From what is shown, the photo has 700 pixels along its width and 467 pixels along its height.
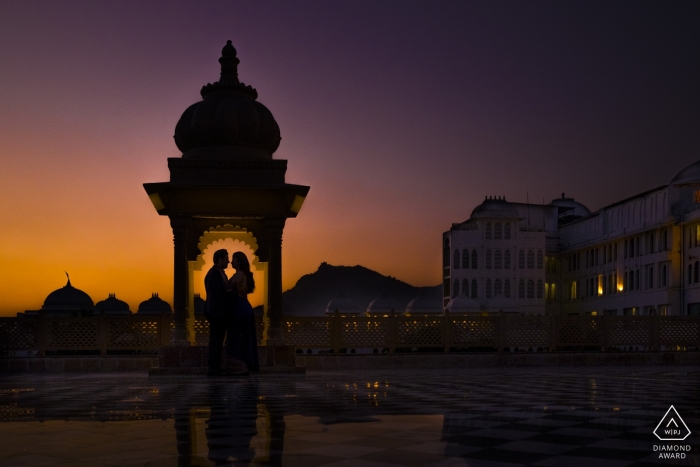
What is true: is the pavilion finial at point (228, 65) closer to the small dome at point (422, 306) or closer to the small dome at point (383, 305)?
the small dome at point (383, 305)

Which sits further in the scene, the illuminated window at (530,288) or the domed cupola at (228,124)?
the illuminated window at (530,288)

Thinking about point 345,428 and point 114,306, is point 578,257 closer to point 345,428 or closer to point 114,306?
point 114,306

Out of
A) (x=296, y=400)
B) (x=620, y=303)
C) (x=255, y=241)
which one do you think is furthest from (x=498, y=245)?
(x=296, y=400)

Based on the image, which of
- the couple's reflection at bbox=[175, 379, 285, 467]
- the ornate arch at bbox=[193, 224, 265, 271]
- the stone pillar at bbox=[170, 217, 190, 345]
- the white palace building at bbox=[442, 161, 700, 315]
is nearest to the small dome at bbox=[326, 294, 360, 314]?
the white palace building at bbox=[442, 161, 700, 315]

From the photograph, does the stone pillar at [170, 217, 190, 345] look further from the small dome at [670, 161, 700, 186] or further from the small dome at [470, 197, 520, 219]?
the small dome at [470, 197, 520, 219]

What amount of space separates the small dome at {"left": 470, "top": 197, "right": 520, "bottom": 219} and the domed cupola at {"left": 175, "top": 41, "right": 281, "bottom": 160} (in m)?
57.4

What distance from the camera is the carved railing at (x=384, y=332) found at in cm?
1831

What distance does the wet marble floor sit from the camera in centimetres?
423

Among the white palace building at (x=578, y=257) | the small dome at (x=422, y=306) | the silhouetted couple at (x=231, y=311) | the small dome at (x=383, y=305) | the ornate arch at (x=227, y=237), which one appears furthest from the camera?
the small dome at (x=422, y=306)

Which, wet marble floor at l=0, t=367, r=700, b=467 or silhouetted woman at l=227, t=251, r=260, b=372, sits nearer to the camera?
wet marble floor at l=0, t=367, r=700, b=467

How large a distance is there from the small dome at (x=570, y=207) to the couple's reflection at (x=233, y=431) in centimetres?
7284

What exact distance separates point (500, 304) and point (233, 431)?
6238 centimetres

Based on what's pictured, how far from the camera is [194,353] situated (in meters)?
14.7

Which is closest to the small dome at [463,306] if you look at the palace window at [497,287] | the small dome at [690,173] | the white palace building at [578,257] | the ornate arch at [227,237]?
the white palace building at [578,257]
